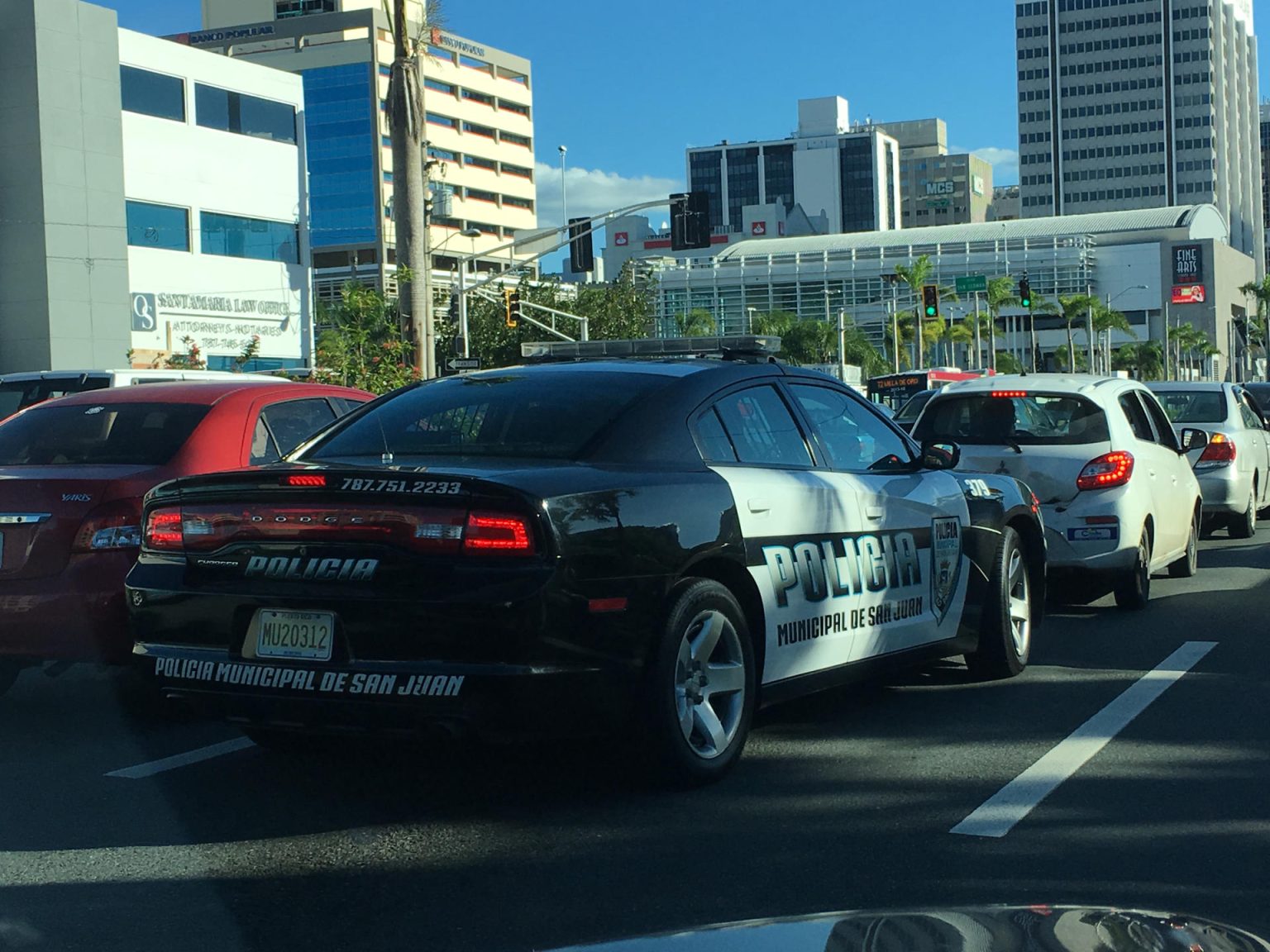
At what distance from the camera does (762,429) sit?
6609 mm

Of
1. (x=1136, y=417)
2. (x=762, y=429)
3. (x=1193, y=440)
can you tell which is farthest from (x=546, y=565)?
(x=1193, y=440)

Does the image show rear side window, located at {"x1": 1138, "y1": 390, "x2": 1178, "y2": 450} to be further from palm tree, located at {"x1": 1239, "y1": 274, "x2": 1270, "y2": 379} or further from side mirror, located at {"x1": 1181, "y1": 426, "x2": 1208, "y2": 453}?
palm tree, located at {"x1": 1239, "y1": 274, "x2": 1270, "y2": 379}

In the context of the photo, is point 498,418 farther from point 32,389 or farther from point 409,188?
point 409,188

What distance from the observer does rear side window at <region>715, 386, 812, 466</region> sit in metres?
6.42

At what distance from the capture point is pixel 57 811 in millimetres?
5695

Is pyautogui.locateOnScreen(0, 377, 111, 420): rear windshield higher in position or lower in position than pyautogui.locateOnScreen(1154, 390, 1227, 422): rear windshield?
higher

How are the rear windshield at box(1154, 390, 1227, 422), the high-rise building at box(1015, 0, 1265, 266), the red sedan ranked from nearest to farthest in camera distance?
the red sedan, the rear windshield at box(1154, 390, 1227, 422), the high-rise building at box(1015, 0, 1265, 266)

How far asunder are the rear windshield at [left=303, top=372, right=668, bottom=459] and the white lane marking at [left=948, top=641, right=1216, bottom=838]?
192 centimetres

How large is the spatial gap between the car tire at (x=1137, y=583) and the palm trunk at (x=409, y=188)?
13744 millimetres

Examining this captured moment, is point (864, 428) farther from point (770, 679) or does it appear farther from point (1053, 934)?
point (1053, 934)

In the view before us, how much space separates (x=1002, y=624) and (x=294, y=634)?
13.1 ft

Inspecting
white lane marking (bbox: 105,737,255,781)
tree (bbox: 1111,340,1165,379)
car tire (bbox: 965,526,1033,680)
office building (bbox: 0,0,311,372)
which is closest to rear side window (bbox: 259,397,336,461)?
white lane marking (bbox: 105,737,255,781)

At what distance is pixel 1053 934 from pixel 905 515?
5.24 metres

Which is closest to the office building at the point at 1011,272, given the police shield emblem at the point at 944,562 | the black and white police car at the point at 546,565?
the police shield emblem at the point at 944,562
